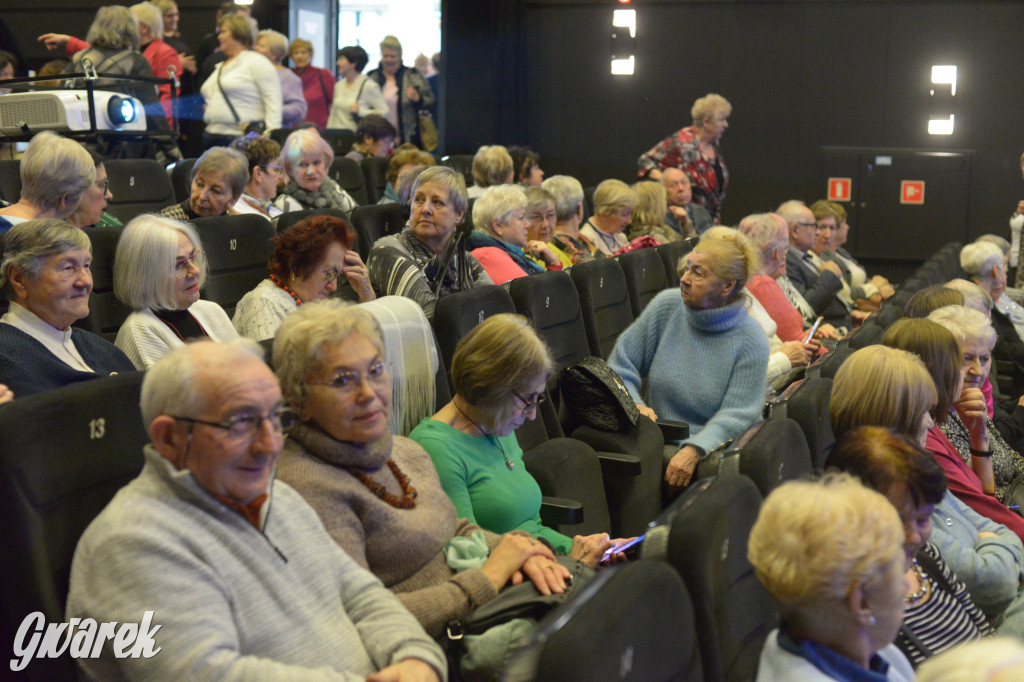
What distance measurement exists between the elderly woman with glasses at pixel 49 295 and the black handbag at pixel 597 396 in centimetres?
133

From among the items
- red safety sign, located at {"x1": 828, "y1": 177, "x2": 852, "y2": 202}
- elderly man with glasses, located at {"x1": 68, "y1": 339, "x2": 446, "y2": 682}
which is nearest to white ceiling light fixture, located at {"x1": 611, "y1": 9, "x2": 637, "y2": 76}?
red safety sign, located at {"x1": 828, "y1": 177, "x2": 852, "y2": 202}

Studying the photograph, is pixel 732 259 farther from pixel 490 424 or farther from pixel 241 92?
pixel 241 92

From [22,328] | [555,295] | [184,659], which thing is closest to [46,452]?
[184,659]

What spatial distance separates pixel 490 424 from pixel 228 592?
2.80ft

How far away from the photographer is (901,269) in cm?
862

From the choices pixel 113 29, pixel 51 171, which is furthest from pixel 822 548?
pixel 113 29

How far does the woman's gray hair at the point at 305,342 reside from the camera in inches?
67.2

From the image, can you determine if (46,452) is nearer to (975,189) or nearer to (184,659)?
(184,659)

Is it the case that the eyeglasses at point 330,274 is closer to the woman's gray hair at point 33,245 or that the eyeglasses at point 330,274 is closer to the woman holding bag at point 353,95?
the woman's gray hair at point 33,245

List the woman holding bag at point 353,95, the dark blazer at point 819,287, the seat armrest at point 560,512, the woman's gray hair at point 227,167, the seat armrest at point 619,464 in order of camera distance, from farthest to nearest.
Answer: the woman holding bag at point 353,95, the dark blazer at point 819,287, the woman's gray hair at point 227,167, the seat armrest at point 619,464, the seat armrest at point 560,512

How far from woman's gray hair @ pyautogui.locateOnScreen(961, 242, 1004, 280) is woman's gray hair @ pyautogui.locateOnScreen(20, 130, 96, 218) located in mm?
4232

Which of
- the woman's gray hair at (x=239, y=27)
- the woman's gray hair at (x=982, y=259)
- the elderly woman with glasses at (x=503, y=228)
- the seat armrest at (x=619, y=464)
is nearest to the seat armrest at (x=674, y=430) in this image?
the seat armrest at (x=619, y=464)

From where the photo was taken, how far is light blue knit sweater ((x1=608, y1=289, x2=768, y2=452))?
2998 mm

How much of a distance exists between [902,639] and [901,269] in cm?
744
